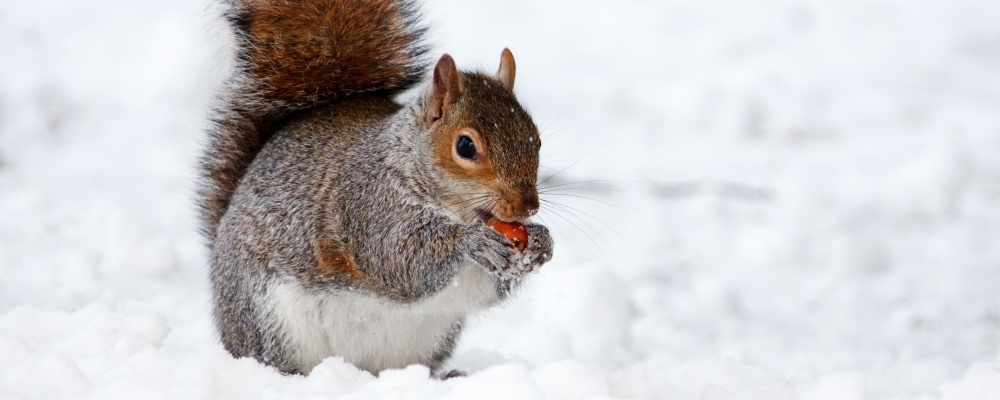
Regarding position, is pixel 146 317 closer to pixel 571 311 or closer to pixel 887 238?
pixel 571 311

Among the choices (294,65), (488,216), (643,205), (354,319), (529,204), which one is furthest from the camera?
(643,205)

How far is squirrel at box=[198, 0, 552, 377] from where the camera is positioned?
6.59ft

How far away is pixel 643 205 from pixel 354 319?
1.68 metres

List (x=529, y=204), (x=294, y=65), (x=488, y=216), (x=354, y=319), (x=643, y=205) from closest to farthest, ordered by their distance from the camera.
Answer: (x=529, y=204)
(x=488, y=216)
(x=354, y=319)
(x=294, y=65)
(x=643, y=205)

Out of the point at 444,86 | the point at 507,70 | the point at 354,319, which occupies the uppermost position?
the point at 507,70

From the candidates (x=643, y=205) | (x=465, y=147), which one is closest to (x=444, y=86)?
(x=465, y=147)

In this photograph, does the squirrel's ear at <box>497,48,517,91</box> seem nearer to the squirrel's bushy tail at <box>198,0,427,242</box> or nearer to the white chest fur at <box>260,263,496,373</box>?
the squirrel's bushy tail at <box>198,0,427,242</box>

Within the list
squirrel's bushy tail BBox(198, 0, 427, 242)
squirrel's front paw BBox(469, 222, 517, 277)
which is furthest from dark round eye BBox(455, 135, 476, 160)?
squirrel's bushy tail BBox(198, 0, 427, 242)

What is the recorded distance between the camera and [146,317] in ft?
6.70

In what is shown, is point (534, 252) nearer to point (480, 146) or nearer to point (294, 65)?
point (480, 146)

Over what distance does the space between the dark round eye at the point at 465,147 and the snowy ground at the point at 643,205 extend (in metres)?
0.18

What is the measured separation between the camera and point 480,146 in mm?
1965

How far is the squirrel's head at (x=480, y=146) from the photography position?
6.34ft

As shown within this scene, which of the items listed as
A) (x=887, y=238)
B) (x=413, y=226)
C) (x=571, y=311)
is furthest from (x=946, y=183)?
(x=413, y=226)
